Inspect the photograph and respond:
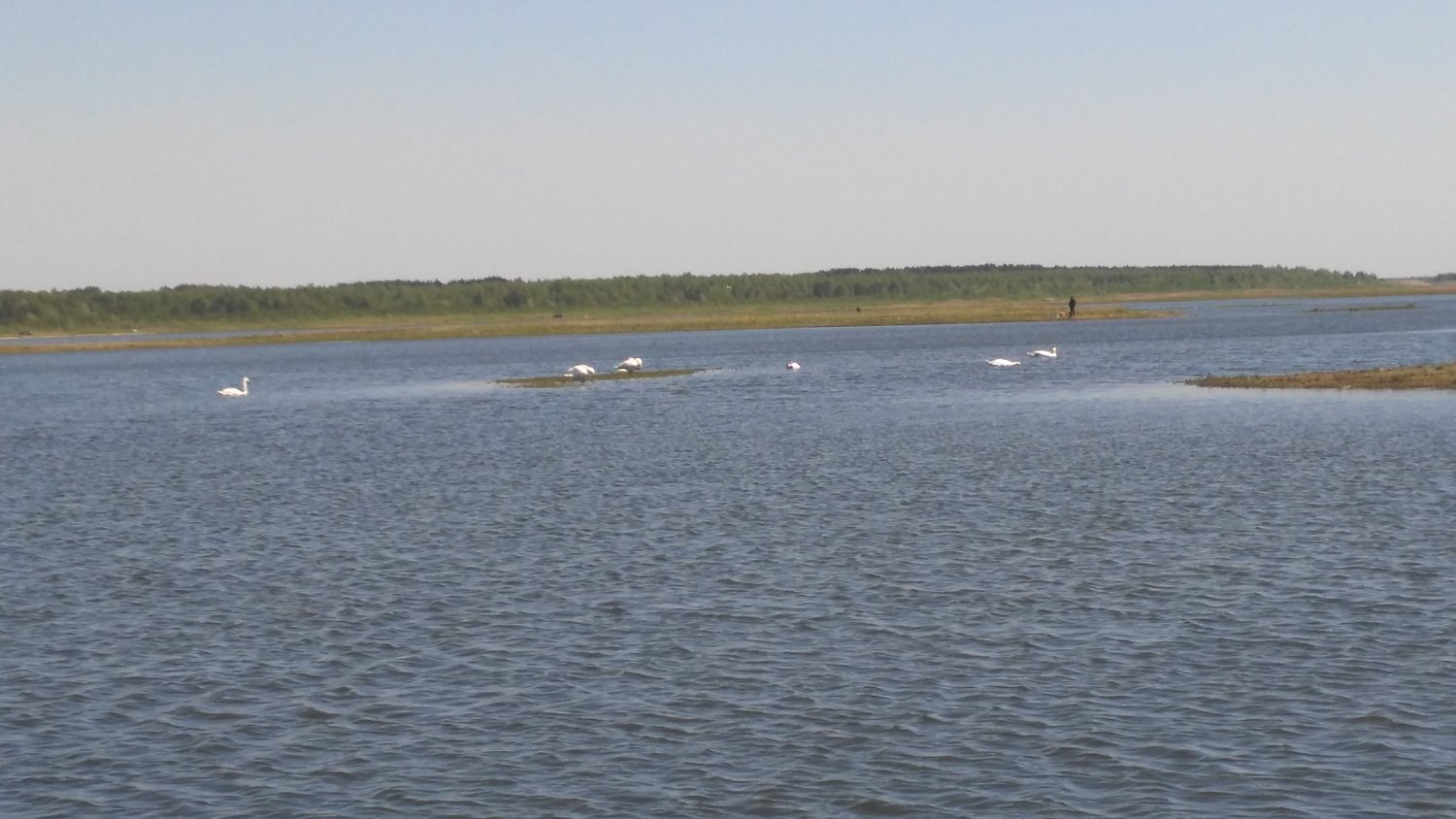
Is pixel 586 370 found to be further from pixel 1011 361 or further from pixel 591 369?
pixel 1011 361

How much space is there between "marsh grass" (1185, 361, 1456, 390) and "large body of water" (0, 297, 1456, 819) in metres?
7.58

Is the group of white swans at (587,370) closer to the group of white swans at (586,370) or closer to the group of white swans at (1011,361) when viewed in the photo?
the group of white swans at (586,370)

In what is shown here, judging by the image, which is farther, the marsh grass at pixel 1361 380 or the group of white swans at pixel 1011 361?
the group of white swans at pixel 1011 361

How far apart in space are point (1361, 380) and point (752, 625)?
42.8 meters

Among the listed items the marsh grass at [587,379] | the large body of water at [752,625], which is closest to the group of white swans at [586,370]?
the marsh grass at [587,379]

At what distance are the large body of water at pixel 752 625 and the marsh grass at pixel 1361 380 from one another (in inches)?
298

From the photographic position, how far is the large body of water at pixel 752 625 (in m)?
15.8

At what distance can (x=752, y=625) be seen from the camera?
2228cm

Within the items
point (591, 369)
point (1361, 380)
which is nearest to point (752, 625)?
point (1361, 380)

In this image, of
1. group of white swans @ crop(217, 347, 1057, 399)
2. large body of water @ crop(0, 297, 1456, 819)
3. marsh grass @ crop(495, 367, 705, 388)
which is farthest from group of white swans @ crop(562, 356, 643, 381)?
large body of water @ crop(0, 297, 1456, 819)

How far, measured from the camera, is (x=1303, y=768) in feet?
50.6

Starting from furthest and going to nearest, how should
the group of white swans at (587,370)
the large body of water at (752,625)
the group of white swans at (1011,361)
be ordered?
the group of white swans at (1011,361) → the group of white swans at (587,370) → the large body of water at (752,625)

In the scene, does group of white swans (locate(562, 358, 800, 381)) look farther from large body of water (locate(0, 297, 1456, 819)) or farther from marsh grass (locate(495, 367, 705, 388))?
large body of water (locate(0, 297, 1456, 819))

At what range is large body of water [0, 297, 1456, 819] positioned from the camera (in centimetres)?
1579
